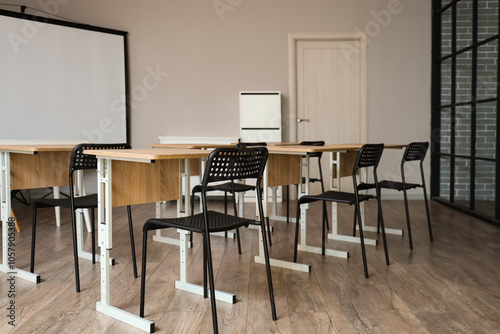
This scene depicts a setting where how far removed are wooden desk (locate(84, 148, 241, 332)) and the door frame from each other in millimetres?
3809

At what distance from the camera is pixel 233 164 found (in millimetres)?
2025

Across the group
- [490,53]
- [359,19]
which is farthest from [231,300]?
[359,19]

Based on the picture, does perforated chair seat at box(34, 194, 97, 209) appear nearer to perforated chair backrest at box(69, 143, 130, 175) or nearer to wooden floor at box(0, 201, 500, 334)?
perforated chair backrest at box(69, 143, 130, 175)

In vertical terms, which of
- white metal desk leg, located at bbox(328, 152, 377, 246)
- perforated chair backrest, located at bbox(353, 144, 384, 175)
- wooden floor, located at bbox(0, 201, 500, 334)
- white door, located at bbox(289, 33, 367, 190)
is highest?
white door, located at bbox(289, 33, 367, 190)

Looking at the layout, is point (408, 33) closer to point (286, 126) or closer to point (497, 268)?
point (286, 126)

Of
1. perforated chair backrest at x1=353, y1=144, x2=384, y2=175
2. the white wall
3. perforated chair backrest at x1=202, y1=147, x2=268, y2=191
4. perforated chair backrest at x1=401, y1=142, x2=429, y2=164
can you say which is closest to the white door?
the white wall

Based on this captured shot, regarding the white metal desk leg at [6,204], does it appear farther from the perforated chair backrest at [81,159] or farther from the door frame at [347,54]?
the door frame at [347,54]

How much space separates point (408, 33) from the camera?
20.3 ft

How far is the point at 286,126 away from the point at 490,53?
2.55 metres

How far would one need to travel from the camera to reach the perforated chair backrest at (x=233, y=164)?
1.92 meters

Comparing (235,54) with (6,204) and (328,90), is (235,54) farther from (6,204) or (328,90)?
(6,204)

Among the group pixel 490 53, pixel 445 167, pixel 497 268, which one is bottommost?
pixel 497 268

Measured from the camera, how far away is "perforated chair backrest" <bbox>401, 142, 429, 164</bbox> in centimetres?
363

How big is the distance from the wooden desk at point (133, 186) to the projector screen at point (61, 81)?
3481 mm
